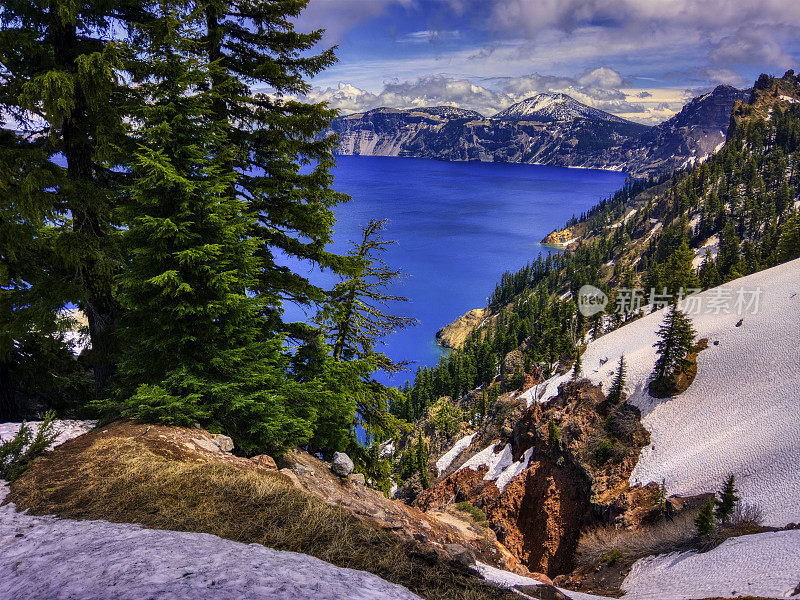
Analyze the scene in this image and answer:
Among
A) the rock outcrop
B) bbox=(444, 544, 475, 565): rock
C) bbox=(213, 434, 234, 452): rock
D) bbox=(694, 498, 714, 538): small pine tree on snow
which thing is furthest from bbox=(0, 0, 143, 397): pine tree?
the rock outcrop

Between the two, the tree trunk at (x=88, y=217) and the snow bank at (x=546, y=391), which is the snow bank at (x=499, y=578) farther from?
the snow bank at (x=546, y=391)

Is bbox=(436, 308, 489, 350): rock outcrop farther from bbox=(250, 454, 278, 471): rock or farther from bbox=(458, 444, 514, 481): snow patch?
bbox=(250, 454, 278, 471): rock

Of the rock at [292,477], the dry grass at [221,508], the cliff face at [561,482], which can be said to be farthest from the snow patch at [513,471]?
the dry grass at [221,508]

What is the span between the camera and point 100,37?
360 inches

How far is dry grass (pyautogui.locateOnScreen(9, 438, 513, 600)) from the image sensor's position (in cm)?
559

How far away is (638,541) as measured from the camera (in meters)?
22.5

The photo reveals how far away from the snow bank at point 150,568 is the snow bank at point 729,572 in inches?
532

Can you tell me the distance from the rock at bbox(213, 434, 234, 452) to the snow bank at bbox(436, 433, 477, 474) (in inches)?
2174

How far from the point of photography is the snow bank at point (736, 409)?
2441 cm

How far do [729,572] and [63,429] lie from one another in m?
21.2

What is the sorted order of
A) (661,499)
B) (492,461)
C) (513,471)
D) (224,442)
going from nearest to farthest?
(224,442), (661,499), (513,471), (492,461)

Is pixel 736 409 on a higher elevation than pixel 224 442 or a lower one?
higher

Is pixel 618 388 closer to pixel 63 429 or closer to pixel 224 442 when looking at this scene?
pixel 224 442

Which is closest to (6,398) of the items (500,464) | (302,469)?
(302,469)
